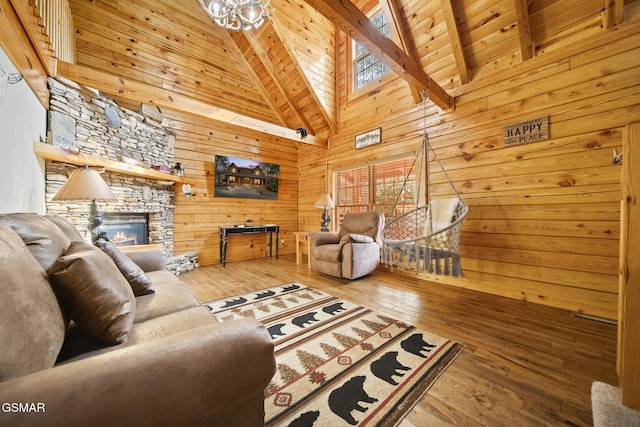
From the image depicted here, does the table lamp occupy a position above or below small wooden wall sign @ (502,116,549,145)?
below

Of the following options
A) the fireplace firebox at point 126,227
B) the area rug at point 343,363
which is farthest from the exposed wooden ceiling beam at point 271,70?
the area rug at point 343,363

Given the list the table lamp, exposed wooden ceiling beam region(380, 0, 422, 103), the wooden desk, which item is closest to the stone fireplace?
the wooden desk

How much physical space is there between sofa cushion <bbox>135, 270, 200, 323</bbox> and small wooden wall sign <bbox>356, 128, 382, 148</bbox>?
357 cm

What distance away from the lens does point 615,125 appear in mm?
2045

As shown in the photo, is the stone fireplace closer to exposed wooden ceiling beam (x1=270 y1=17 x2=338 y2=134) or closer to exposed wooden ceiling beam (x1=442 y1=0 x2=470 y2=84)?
exposed wooden ceiling beam (x1=270 y1=17 x2=338 y2=134)

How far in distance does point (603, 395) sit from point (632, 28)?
3023 millimetres

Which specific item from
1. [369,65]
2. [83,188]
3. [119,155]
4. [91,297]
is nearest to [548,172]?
[369,65]

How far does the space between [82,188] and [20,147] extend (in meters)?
0.44

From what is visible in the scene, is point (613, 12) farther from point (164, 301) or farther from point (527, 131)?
point (164, 301)

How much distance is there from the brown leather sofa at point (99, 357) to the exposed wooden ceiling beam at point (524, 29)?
344 centimetres

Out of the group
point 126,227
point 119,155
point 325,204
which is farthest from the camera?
point 325,204

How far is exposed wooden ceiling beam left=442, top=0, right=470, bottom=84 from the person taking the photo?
2531 mm

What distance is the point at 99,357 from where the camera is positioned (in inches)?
21.1

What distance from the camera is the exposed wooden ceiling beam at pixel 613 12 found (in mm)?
1997
